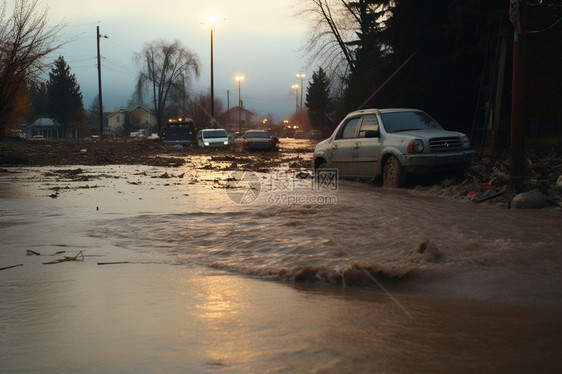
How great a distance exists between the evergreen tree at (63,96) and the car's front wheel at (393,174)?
290 ft

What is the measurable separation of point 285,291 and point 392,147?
7.41 metres

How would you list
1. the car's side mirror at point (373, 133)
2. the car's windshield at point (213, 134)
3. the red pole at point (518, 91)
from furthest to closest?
the car's windshield at point (213, 134) < the car's side mirror at point (373, 133) < the red pole at point (518, 91)

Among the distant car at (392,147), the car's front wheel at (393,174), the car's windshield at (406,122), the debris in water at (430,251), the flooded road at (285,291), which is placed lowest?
the flooded road at (285,291)

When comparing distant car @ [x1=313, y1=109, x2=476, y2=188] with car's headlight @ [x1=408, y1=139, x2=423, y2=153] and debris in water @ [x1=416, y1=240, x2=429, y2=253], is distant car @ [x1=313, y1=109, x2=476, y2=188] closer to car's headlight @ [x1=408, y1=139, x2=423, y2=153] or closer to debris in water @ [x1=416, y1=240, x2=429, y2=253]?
car's headlight @ [x1=408, y1=139, x2=423, y2=153]

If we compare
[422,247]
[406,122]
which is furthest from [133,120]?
[422,247]

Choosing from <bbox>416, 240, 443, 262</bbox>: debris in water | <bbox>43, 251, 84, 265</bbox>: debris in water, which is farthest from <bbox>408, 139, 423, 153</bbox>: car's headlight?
<bbox>43, 251, 84, 265</bbox>: debris in water

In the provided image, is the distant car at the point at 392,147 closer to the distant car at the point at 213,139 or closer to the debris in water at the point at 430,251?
the debris in water at the point at 430,251

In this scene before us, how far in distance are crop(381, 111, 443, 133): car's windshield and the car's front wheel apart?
2.37ft

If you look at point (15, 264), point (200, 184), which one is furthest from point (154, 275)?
point (200, 184)

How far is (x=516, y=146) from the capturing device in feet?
30.2

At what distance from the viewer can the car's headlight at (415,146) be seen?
417 inches

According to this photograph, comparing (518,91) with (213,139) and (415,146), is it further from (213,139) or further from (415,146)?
(213,139)

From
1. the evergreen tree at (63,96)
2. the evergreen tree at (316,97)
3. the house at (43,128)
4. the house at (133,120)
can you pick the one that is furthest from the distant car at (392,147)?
the house at (133,120)

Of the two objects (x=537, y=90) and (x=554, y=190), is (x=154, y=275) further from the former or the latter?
(x=537, y=90)
